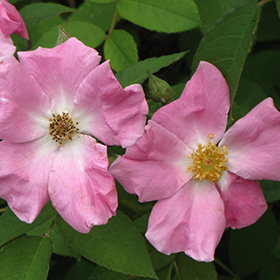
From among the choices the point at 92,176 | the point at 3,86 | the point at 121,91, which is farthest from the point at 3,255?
the point at 121,91

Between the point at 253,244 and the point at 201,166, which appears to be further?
the point at 253,244

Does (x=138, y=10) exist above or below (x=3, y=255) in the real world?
above

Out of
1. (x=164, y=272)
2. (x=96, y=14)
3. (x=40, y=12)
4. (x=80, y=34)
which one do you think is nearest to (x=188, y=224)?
(x=164, y=272)

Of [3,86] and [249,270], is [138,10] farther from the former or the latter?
[249,270]

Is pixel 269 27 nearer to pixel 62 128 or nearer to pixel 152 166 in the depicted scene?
pixel 152 166

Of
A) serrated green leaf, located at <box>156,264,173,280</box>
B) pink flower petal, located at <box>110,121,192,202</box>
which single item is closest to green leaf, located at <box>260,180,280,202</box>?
pink flower petal, located at <box>110,121,192,202</box>

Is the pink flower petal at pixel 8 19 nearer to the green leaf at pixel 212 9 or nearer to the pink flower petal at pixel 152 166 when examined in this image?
the pink flower petal at pixel 152 166

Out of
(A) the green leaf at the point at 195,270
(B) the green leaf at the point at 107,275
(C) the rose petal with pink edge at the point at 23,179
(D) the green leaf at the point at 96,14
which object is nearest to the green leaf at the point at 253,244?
(A) the green leaf at the point at 195,270

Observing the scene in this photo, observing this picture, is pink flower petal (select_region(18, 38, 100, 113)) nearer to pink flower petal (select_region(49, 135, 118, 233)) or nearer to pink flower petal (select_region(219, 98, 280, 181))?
pink flower petal (select_region(49, 135, 118, 233))
